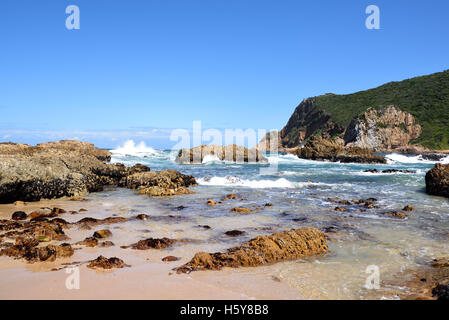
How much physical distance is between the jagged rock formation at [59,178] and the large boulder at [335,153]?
3603cm

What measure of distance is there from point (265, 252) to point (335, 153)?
47918 millimetres

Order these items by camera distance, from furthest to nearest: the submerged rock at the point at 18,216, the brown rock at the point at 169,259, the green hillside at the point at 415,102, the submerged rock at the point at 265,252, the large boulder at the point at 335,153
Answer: the green hillside at the point at 415,102 → the large boulder at the point at 335,153 → the submerged rock at the point at 18,216 → the brown rock at the point at 169,259 → the submerged rock at the point at 265,252

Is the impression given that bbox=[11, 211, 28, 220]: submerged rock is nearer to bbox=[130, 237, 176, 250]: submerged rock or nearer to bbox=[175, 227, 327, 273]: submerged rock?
bbox=[130, 237, 176, 250]: submerged rock

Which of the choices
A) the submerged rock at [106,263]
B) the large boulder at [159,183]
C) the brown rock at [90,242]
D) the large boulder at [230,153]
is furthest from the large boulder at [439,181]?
the large boulder at [230,153]

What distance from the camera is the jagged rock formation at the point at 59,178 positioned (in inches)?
398

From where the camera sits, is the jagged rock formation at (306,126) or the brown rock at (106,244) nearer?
the brown rock at (106,244)

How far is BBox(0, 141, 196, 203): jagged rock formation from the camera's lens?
10117mm

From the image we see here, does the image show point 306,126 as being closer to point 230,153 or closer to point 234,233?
point 230,153

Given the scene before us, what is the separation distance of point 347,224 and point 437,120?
300 feet

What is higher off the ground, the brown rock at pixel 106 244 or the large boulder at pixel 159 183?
the large boulder at pixel 159 183

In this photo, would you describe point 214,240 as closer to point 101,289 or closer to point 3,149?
point 101,289

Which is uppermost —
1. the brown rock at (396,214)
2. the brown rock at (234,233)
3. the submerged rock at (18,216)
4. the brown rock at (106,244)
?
the submerged rock at (18,216)

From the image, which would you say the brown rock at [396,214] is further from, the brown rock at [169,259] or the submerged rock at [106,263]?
the submerged rock at [106,263]
